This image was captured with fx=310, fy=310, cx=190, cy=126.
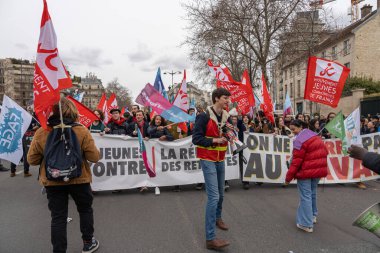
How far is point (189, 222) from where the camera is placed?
4.79 metres

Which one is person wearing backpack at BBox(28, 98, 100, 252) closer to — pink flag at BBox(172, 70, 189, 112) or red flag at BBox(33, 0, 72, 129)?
red flag at BBox(33, 0, 72, 129)

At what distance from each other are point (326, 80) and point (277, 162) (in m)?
2.18

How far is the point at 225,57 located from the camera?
28.8 meters

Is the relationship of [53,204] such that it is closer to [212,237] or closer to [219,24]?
[212,237]

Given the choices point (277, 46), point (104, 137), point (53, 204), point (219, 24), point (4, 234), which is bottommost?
point (4, 234)

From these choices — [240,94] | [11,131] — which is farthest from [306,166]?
[11,131]

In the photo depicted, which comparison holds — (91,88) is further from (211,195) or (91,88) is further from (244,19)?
(211,195)

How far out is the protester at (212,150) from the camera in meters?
3.78

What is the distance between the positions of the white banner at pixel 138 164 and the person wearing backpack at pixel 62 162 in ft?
10.9

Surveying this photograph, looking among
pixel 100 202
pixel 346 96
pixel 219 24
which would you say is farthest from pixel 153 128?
pixel 346 96

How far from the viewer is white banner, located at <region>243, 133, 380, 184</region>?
721 centimetres

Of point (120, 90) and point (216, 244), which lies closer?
point (216, 244)

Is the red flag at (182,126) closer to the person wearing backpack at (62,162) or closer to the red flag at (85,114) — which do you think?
the red flag at (85,114)

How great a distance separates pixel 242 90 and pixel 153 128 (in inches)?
116
